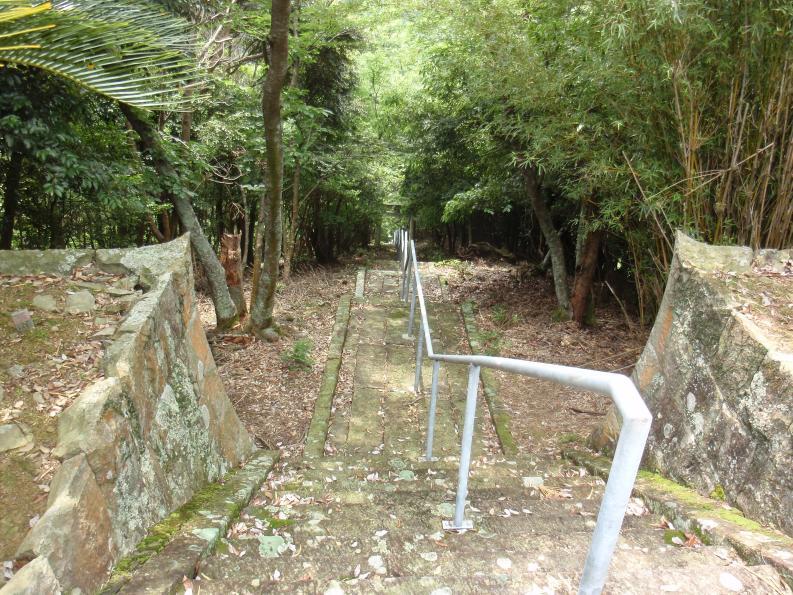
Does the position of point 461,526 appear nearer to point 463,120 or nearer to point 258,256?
point 258,256

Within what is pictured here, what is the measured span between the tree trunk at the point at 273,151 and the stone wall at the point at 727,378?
3.00 metres

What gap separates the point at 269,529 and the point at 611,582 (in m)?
1.30

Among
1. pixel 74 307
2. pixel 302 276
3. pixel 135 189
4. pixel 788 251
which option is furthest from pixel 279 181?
pixel 302 276

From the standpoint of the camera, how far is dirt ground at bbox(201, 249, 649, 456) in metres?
4.22

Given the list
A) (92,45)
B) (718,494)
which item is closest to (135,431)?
(92,45)

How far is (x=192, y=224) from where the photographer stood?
192 inches

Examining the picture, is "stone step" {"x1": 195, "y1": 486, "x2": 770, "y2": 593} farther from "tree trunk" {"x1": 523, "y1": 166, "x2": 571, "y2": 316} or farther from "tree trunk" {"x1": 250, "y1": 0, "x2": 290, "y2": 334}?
"tree trunk" {"x1": 523, "y1": 166, "x2": 571, "y2": 316}

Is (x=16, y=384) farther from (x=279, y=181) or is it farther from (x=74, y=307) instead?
(x=279, y=181)

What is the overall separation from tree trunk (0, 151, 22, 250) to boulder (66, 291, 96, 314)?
1.38 m

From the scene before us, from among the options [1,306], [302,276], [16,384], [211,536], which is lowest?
[302,276]

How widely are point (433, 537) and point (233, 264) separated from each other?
175 inches

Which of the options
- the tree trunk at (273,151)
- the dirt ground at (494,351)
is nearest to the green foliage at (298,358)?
the dirt ground at (494,351)

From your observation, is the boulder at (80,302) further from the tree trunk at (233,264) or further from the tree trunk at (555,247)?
the tree trunk at (555,247)

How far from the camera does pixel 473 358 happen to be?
6.86 feet
